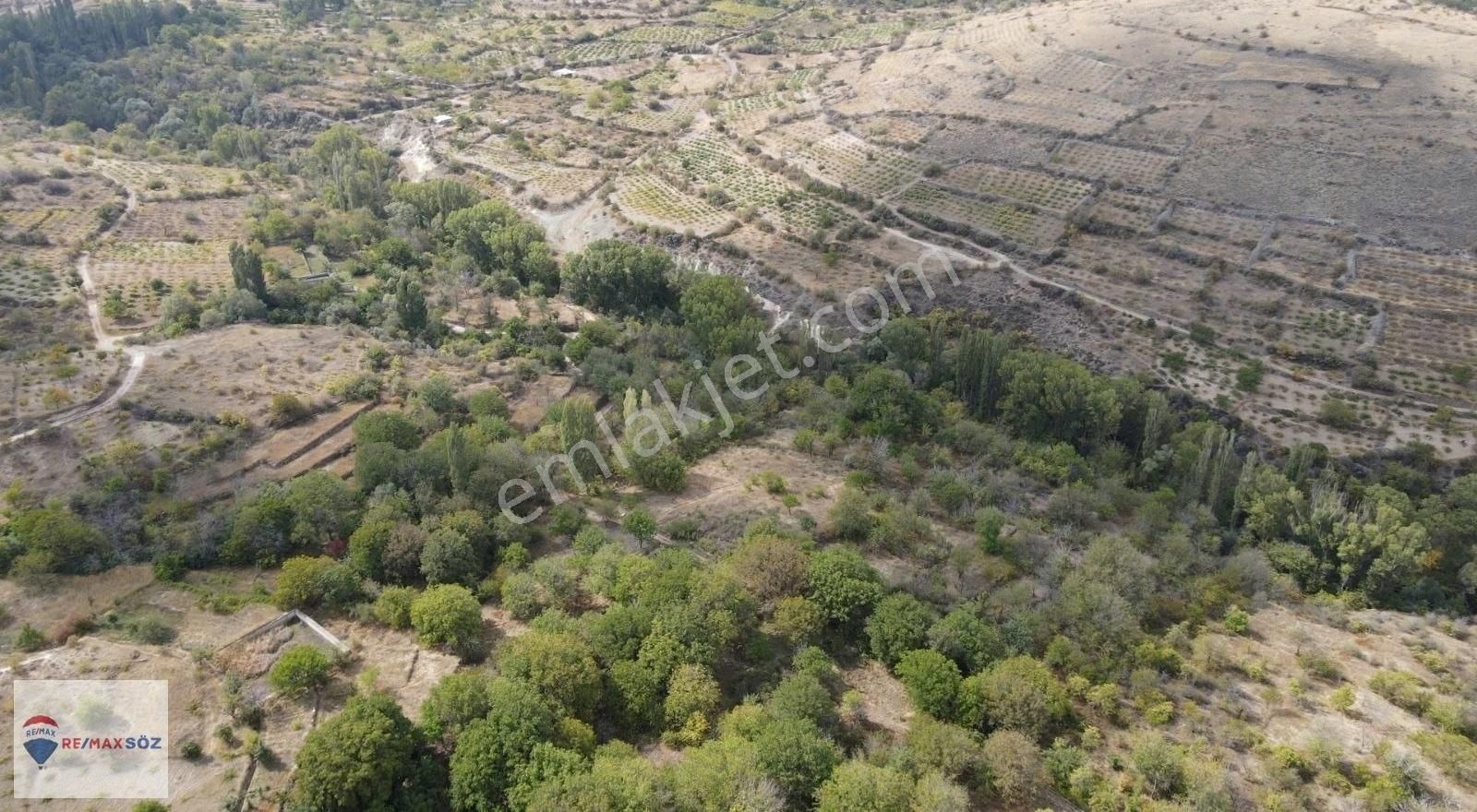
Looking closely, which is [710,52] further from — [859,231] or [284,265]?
[284,265]

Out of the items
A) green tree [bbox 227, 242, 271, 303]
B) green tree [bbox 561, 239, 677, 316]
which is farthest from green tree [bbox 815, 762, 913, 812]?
green tree [bbox 227, 242, 271, 303]

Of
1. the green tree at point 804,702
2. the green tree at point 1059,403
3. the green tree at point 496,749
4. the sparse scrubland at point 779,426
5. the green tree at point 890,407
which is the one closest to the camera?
the green tree at point 496,749

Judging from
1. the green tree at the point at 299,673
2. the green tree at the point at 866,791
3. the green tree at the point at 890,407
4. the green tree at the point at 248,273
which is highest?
the green tree at the point at 248,273

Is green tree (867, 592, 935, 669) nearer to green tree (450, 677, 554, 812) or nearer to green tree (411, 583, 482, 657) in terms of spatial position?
green tree (450, 677, 554, 812)

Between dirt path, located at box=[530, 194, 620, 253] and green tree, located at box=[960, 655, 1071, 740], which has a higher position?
dirt path, located at box=[530, 194, 620, 253]

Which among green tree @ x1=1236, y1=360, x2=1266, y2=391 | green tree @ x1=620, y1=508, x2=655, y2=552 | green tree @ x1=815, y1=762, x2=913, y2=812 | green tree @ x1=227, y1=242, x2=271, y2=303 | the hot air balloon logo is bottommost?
green tree @ x1=1236, y1=360, x2=1266, y2=391

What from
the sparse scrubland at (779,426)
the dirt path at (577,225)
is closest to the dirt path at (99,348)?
the sparse scrubland at (779,426)

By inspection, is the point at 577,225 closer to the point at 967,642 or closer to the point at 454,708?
the point at 454,708

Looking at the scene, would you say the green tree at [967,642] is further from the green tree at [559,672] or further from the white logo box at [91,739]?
the white logo box at [91,739]
